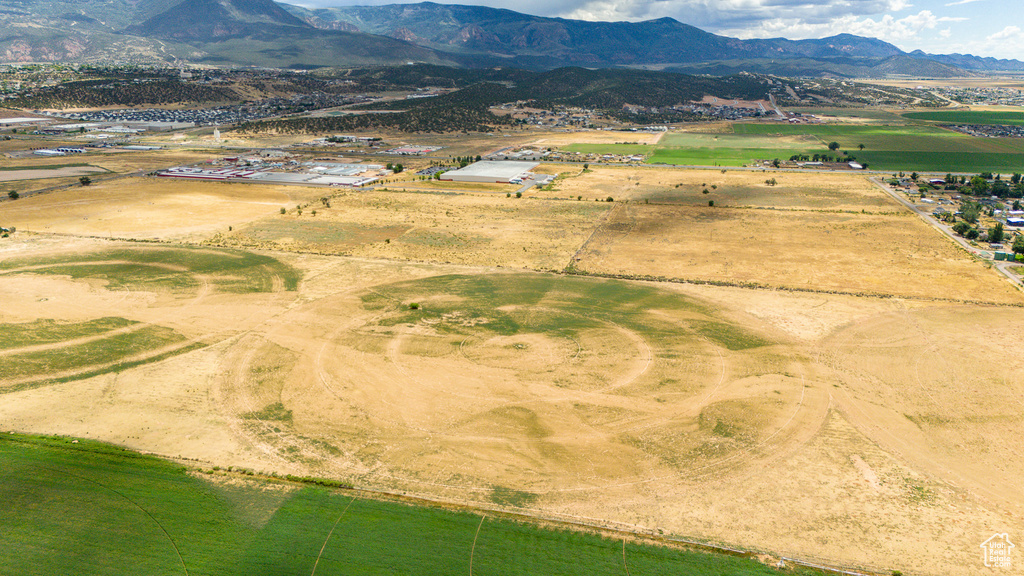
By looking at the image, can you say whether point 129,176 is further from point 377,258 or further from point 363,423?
point 363,423

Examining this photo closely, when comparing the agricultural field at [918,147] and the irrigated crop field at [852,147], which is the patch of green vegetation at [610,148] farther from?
the agricultural field at [918,147]

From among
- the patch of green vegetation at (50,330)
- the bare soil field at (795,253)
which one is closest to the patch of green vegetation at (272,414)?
the patch of green vegetation at (50,330)

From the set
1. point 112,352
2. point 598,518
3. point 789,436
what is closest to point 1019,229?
point 789,436

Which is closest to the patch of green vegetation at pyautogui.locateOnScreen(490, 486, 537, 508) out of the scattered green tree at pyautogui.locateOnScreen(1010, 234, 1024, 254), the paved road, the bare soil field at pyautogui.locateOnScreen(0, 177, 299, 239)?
the paved road

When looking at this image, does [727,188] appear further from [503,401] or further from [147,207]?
[147,207]

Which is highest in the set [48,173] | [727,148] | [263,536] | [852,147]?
[852,147]

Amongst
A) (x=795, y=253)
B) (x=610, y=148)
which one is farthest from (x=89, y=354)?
(x=610, y=148)
